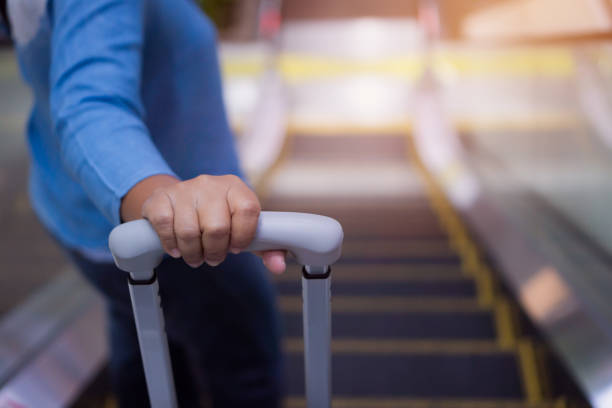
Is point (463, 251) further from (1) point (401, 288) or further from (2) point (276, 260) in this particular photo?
(2) point (276, 260)

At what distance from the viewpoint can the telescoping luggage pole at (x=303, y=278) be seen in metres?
0.49

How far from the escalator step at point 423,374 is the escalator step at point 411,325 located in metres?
0.15

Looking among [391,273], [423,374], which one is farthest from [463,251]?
[423,374]

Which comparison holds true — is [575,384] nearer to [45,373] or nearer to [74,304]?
[45,373]

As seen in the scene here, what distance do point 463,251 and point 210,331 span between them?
2272 mm

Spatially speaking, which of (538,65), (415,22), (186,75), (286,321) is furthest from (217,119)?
(415,22)

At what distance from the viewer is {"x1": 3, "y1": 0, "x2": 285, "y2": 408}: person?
1.65 feet

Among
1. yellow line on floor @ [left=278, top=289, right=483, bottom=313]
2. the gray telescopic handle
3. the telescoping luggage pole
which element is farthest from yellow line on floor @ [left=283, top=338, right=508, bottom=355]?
the gray telescopic handle

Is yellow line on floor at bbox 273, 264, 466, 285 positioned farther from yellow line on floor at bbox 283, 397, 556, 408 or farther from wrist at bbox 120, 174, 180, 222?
wrist at bbox 120, 174, 180, 222

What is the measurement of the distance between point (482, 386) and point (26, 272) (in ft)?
5.75

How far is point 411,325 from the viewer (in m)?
2.31

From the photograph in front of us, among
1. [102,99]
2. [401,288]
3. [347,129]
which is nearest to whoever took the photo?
[102,99]

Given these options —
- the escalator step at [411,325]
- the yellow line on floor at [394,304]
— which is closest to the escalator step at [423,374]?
A: the escalator step at [411,325]

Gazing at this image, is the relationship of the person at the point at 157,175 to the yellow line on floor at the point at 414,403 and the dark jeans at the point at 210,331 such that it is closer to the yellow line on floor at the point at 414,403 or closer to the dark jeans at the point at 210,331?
the dark jeans at the point at 210,331
